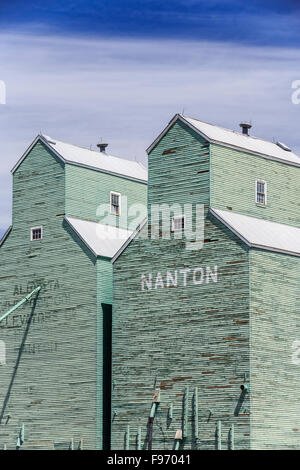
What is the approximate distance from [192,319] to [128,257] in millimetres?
5477

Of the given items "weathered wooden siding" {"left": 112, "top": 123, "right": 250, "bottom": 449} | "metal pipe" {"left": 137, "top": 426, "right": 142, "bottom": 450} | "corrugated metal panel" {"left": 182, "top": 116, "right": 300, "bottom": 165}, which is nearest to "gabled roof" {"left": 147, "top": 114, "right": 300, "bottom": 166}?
"corrugated metal panel" {"left": 182, "top": 116, "right": 300, "bottom": 165}

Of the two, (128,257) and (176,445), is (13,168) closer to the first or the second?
(128,257)

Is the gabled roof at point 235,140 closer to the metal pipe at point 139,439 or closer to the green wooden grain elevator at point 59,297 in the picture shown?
the green wooden grain elevator at point 59,297

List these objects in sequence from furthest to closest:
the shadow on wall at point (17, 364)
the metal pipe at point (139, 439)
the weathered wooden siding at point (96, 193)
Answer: the weathered wooden siding at point (96, 193), the shadow on wall at point (17, 364), the metal pipe at point (139, 439)

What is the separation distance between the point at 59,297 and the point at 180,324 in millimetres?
8646

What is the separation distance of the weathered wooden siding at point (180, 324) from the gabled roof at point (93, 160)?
6.50 m

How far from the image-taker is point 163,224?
63156 millimetres

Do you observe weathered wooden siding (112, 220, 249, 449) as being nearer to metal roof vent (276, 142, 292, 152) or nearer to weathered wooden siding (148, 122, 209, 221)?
weathered wooden siding (148, 122, 209, 221)

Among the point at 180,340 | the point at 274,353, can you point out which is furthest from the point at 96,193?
the point at 274,353

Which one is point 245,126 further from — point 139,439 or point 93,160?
point 139,439

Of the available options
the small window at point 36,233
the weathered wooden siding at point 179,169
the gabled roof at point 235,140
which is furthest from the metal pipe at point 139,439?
the gabled roof at point 235,140

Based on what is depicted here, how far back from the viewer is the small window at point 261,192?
64625 millimetres

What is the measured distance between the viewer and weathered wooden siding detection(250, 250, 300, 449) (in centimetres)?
5853

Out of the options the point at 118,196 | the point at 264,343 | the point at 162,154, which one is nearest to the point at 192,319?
the point at 264,343
